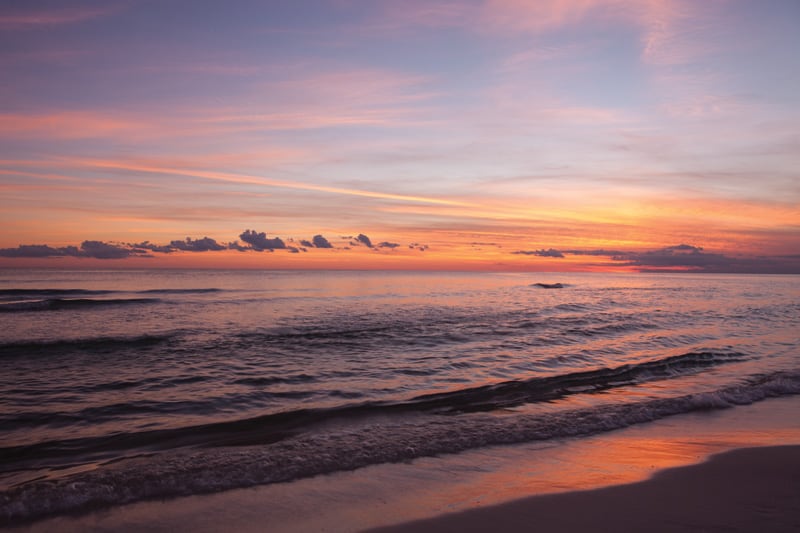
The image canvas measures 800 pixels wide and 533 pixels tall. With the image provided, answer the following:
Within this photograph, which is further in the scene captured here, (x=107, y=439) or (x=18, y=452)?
(x=107, y=439)

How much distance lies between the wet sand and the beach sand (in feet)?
0.04

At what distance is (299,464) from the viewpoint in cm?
639

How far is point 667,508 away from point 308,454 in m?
4.65

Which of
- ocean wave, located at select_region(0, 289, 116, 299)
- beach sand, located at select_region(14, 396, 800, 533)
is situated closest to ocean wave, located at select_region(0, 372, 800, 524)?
beach sand, located at select_region(14, 396, 800, 533)

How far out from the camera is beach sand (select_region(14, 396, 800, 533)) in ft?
15.3

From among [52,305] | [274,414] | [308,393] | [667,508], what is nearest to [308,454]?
[274,414]

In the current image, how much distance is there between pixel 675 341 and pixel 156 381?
18876mm

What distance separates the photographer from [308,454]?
6.74 m

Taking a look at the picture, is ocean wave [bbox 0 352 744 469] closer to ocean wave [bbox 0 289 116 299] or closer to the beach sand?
the beach sand

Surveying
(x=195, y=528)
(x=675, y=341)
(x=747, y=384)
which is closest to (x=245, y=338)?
(x=195, y=528)

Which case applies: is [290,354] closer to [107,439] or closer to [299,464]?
[107,439]

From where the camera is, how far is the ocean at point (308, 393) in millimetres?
6383

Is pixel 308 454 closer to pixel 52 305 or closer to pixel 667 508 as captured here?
pixel 667 508

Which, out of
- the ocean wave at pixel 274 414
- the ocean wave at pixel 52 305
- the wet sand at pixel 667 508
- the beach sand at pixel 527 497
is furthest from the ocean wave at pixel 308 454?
the ocean wave at pixel 52 305
